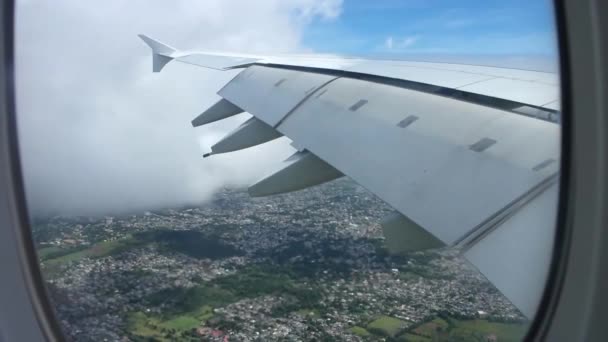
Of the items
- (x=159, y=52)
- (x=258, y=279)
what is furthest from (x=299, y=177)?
(x=159, y=52)

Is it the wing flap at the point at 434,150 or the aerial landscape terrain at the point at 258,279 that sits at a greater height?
the wing flap at the point at 434,150

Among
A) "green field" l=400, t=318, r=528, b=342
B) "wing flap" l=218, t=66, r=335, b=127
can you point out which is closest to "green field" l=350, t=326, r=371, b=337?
"green field" l=400, t=318, r=528, b=342

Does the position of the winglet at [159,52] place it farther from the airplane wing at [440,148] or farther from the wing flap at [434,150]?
the wing flap at [434,150]

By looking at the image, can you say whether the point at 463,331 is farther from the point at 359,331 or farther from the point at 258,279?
the point at 258,279

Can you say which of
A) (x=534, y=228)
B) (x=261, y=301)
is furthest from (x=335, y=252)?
(x=534, y=228)

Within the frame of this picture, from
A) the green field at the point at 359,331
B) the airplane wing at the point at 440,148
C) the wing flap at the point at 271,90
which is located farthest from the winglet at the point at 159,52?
the green field at the point at 359,331

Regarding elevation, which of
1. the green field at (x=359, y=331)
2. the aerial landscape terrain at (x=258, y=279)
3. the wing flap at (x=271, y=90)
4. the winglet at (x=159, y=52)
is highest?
the winglet at (x=159, y=52)

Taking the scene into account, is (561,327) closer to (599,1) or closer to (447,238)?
(447,238)
